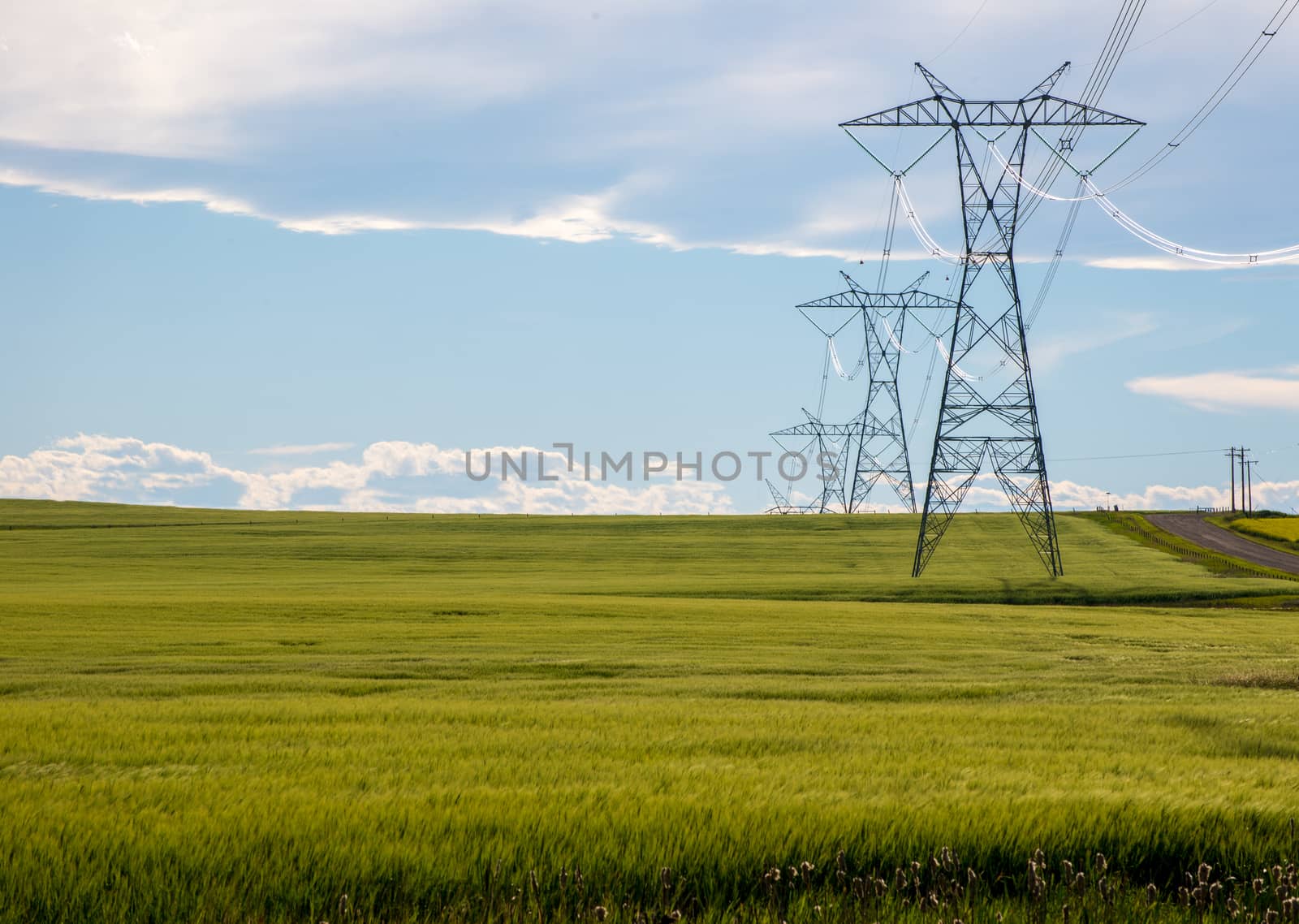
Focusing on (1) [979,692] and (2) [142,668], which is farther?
(2) [142,668]

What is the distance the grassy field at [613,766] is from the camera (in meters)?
5.46

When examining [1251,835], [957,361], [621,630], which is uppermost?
[957,361]

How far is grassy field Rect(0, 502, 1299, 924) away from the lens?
546 centimetres

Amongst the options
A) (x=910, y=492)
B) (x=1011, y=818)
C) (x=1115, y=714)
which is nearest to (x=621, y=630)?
(x=1115, y=714)

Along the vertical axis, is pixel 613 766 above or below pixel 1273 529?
below

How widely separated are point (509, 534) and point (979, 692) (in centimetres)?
6909

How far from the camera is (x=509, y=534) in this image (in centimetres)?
8444

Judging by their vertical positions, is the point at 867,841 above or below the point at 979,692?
above

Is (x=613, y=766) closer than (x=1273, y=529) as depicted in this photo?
Yes

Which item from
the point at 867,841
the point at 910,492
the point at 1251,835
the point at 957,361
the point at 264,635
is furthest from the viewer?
the point at 910,492

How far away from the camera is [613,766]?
Answer: 336 inches

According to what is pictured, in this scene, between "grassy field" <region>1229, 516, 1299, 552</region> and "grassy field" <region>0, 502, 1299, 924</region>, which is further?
"grassy field" <region>1229, 516, 1299, 552</region>

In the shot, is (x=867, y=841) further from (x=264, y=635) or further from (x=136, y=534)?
(x=136, y=534)

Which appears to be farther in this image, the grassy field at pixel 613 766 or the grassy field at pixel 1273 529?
the grassy field at pixel 1273 529
